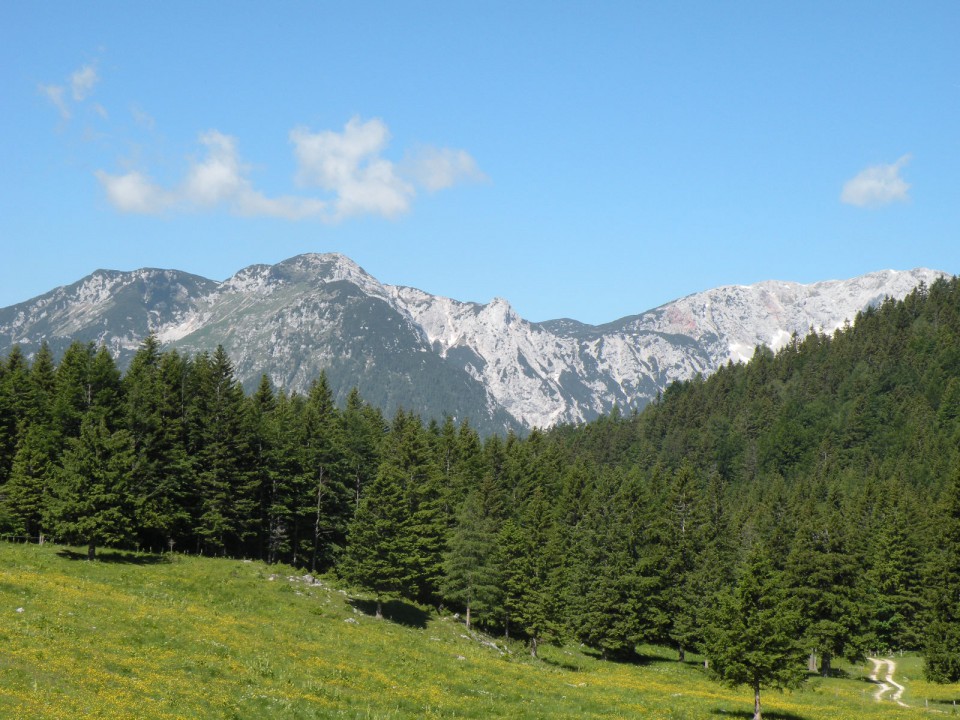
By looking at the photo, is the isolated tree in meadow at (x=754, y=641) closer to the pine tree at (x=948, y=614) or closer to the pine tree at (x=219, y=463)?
the pine tree at (x=948, y=614)

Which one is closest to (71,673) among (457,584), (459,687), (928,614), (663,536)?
(459,687)

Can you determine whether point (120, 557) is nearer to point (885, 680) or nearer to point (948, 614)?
point (948, 614)

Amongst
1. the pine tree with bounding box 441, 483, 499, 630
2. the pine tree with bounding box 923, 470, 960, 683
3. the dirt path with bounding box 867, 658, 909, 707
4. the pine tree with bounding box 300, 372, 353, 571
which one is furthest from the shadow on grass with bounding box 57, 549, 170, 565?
the pine tree with bounding box 923, 470, 960, 683

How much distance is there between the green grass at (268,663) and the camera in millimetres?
29469

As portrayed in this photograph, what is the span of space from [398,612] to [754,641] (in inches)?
1249

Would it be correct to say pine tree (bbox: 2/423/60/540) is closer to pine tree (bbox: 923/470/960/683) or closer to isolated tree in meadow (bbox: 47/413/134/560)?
isolated tree in meadow (bbox: 47/413/134/560)

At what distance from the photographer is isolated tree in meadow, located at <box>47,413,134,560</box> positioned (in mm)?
56125

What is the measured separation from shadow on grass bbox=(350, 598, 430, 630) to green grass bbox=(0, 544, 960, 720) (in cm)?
25

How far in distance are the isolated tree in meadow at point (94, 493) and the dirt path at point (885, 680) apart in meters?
57.4

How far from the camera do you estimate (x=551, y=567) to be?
80.4m

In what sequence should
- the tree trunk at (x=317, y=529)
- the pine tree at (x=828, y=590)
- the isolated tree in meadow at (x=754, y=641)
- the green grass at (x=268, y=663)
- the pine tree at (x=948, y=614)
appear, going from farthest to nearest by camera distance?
1. the tree trunk at (x=317, y=529)
2. the pine tree at (x=828, y=590)
3. the pine tree at (x=948, y=614)
4. the isolated tree in meadow at (x=754, y=641)
5. the green grass at (x=268, y=663)

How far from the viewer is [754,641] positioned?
45.8 m

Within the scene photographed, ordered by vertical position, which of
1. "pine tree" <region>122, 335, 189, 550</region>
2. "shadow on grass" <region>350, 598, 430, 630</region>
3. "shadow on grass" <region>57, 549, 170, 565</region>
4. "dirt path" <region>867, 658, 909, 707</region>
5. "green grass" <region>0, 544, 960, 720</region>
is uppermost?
"pine tree" <region>122, 335, 189, 550</region>

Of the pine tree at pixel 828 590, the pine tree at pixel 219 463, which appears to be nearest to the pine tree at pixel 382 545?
the pine tree at pixel 219 463
